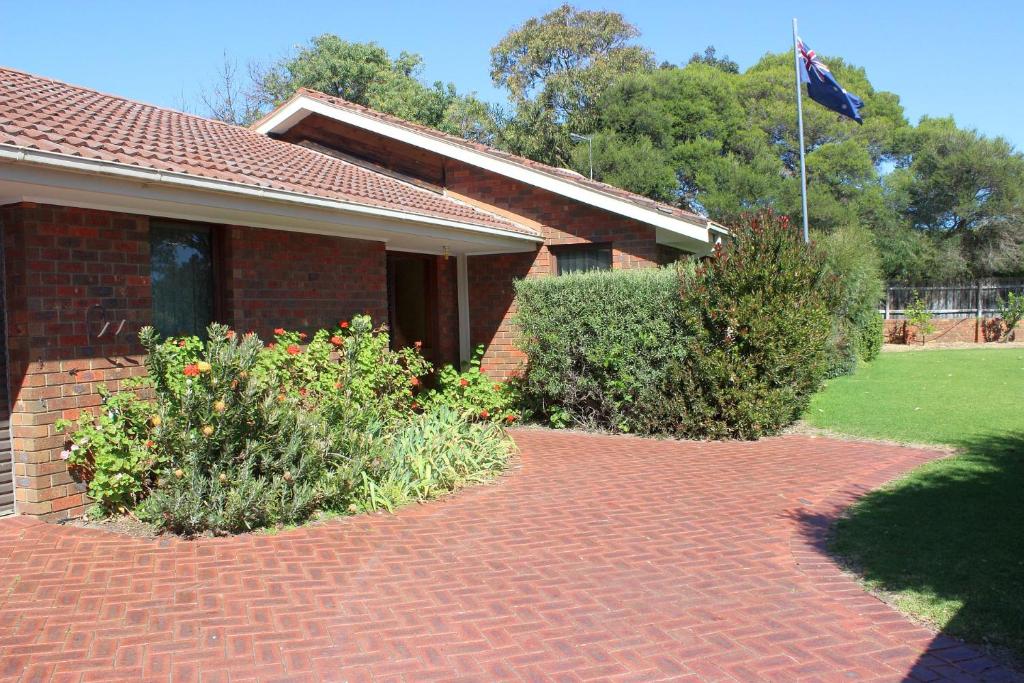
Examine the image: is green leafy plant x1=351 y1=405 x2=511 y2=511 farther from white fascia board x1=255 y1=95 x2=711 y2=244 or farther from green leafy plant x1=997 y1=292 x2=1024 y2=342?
green leafy plant x1=997 y1=292 x2=1024 y2=342

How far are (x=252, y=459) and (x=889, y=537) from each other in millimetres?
4919

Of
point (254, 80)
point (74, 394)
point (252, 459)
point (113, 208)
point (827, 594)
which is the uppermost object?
point (254, 80)

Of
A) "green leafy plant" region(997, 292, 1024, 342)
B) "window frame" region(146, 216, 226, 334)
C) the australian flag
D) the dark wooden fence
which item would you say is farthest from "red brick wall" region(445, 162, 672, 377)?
the dark wooden fence

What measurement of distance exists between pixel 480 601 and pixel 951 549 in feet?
11.1

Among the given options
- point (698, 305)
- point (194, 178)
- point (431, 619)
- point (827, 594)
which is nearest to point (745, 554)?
point (827, 594)

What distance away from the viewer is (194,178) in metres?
6.73

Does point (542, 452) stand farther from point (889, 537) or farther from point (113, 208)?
point (113, 208)

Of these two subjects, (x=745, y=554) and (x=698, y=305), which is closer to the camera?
(x=745, y=554)

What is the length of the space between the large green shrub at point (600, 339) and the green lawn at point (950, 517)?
2.81m

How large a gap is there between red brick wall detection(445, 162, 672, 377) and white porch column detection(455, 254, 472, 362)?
0.07 m

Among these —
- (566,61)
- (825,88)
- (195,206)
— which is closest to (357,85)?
(566,61)

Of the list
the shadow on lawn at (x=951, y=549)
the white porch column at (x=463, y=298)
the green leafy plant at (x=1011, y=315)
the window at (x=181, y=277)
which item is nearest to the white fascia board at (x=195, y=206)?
the window at (x=181, y=277)

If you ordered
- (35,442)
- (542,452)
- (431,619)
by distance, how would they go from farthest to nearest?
(542,452) < (35,442) < (431,619)

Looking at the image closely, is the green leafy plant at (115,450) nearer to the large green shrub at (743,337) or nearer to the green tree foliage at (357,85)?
the large green shrub at (743,337)
